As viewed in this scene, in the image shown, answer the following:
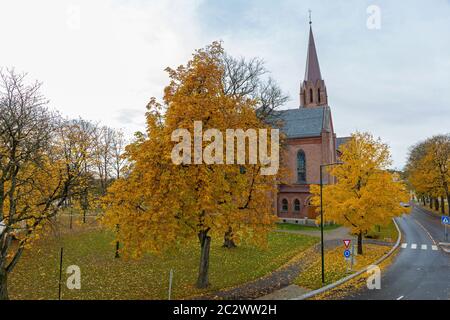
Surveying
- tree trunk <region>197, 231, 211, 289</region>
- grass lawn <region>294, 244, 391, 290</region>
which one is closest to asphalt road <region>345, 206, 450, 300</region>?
grass lawn <region>294, 244, 391, 290</region>

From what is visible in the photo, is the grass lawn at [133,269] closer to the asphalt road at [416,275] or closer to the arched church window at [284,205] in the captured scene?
the asphalt road at [416,275]

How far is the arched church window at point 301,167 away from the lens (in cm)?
4119

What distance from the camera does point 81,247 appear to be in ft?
79.6

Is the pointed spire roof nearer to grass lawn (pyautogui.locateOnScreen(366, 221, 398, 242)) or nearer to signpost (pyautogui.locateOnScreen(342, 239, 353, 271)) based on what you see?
grass lawn (pyautogui.locateOnScreen(366, 221, 398, 242))

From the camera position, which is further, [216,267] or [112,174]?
[112,174]

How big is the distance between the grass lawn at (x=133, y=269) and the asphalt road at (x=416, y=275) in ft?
20.2

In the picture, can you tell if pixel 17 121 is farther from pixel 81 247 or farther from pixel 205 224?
pixel 81 247

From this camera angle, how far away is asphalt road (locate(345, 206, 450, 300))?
531 inches

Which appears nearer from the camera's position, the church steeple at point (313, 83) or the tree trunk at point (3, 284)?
the tree trunk at point (3, 284)

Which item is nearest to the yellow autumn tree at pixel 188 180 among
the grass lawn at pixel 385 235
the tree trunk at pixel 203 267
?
the tree trunk at pixel 203 267

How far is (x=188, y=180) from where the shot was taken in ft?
39.9

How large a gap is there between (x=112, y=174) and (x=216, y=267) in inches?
1031
